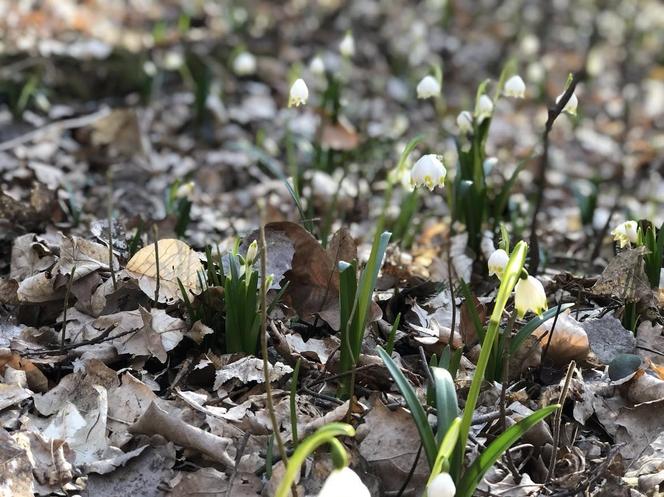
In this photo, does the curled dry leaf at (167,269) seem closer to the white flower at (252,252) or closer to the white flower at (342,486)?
the white flower at (252,252)

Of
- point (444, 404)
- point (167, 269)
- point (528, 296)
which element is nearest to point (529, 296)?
point (528, 296)

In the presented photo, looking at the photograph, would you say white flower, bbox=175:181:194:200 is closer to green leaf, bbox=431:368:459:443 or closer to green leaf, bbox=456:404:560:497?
green leaf, bbox=431:368:459:443

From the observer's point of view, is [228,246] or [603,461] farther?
[228,246]

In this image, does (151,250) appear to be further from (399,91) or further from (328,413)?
(399,91)

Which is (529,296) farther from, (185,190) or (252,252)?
(185,190)

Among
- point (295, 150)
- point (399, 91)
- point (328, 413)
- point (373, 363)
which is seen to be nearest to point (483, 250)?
point (373, 363)

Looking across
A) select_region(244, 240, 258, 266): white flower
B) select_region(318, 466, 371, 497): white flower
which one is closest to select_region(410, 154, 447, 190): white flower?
select_region(244, 240, 258, 266): white flower
